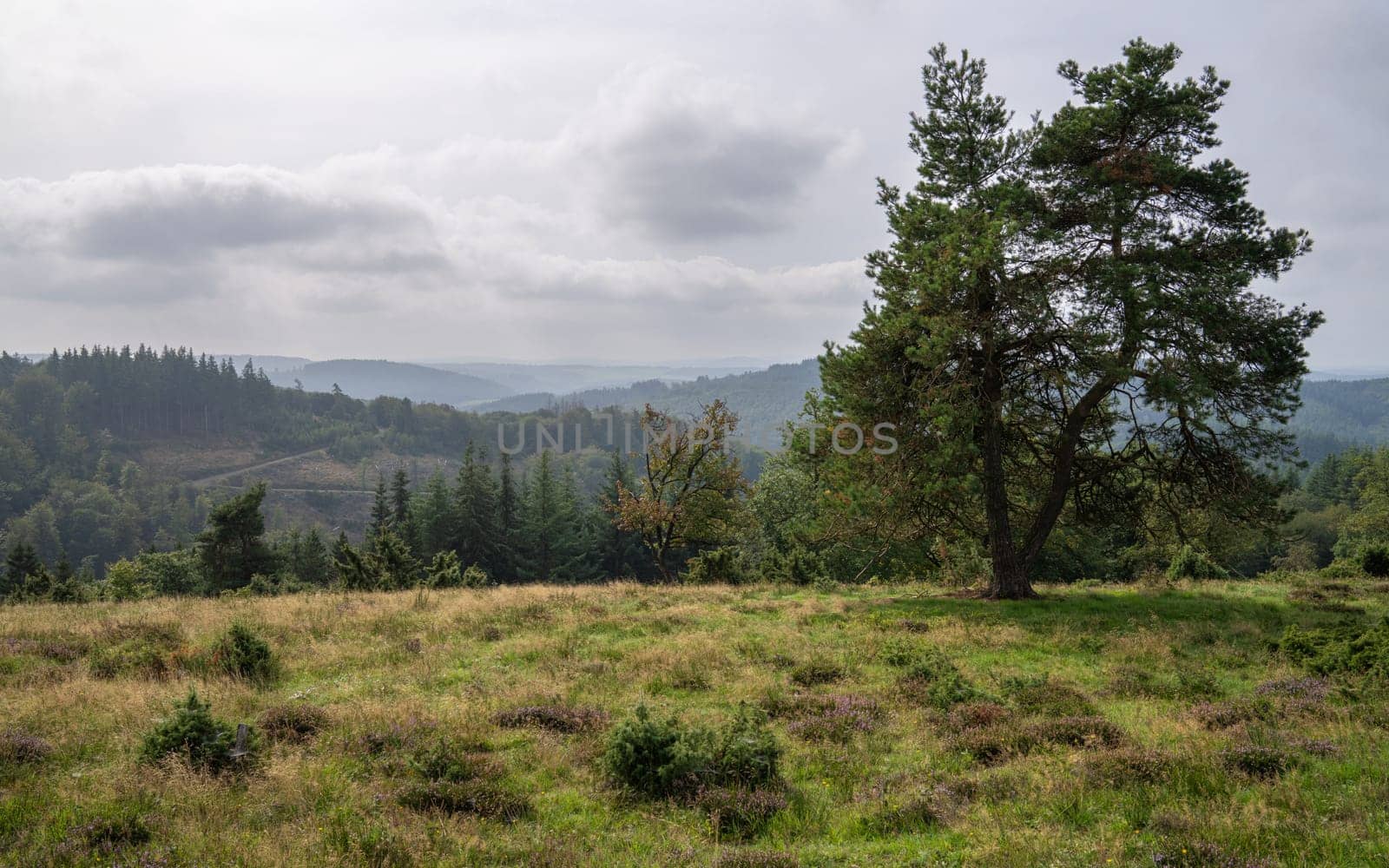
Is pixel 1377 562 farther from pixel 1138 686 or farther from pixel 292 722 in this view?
pixel 292 722

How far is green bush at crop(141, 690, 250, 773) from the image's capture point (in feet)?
26.7

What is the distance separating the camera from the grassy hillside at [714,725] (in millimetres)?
6469

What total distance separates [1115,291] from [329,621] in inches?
794

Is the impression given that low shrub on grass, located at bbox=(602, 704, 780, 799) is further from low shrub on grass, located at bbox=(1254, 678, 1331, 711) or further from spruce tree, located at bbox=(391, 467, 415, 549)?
spruce tree, located at bbox=(391, 467, 415, 549)

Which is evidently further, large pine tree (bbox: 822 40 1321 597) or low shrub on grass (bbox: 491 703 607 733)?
large pine tree (bbox: 822 40 1321 597)

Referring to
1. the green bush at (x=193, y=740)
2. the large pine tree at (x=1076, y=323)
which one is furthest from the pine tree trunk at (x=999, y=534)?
the green bush at (x=193, y=740)

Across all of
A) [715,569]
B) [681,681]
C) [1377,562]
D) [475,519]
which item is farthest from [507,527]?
[1377,562]

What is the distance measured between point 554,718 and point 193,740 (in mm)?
4416

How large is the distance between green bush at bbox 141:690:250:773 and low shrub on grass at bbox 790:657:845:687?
8687mm

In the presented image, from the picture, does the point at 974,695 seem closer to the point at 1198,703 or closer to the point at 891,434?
the point at 1198,703

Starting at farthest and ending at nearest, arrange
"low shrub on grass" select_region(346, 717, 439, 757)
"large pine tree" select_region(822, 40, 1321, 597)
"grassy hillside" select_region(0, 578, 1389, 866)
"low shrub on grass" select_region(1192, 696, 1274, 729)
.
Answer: "large pine tree" select_region(822, 40, 1321, 597), "low shrub on grass" select_region(1192, 696, 1274, 729), "low shrub on grass" select_region(346, 717, 439, 757), "grassy hillside" select_region(0, 578, 1389, 866)

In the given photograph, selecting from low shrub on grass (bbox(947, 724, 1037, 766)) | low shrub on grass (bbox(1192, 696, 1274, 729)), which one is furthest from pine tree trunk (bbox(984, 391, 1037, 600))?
low shrub on grass (bbox(947, 724, 1037, 766))

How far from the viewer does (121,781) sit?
24.6ft

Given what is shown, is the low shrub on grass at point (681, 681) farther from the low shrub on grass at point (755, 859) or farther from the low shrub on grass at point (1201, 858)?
the low shrub on grass at point (1201, 858)
